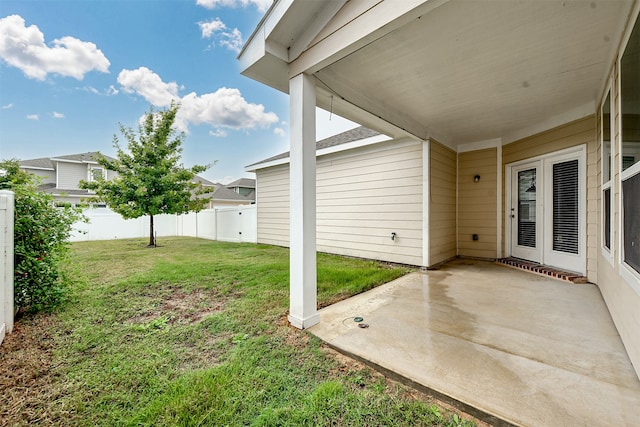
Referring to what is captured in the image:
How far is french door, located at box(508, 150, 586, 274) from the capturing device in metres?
4.15

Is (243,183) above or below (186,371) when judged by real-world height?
above

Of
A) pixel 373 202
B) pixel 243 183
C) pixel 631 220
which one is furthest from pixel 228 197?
pixel 631 220

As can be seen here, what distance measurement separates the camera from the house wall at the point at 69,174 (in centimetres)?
1520

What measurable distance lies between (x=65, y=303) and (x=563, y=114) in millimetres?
7641

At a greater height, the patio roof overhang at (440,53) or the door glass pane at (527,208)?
the patio roof overhang at (440,53)

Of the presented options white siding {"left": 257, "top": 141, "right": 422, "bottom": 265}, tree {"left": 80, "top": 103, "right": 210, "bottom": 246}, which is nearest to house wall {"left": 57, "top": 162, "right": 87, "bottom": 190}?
tree {"left": 80, "top": 103, "right": 210, "bottom": 246}

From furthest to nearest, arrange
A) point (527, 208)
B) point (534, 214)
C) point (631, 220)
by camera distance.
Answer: point (527, 208) < point (534, 214) < point (631, 220)

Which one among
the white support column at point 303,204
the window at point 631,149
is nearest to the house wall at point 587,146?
the window at point 631,149

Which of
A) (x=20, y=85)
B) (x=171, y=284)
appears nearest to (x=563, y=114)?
(x=171, y=284)

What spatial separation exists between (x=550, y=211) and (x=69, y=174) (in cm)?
2191

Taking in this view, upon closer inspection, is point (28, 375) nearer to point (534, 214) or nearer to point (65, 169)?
point (534, 214)

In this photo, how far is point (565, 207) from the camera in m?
4.39

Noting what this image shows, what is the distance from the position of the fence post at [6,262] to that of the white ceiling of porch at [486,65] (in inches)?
121

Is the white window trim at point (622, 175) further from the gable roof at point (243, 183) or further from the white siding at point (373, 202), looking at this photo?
the gable roof at point (243, 183)
